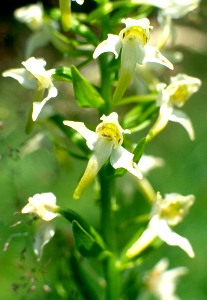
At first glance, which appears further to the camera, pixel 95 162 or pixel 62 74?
pixel 62 74

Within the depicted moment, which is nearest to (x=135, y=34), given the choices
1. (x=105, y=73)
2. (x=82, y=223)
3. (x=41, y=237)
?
(x=105, y=73)

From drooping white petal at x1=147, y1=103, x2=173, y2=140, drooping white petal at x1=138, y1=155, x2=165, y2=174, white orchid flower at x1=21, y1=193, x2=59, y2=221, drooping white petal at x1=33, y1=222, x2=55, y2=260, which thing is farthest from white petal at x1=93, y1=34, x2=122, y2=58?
drooping white petal at x1=138, y1=155, x2=165, y2=174

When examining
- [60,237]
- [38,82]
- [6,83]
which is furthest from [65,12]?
[6,83]

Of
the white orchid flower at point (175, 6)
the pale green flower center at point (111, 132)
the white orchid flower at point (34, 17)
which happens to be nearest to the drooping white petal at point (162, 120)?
the pale green flower center at point (111, 132)

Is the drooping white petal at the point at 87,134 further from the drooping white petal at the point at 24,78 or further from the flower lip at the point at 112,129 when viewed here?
the drooping white petal at the point at 24,78

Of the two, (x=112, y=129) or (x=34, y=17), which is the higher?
(x=34, y=17)

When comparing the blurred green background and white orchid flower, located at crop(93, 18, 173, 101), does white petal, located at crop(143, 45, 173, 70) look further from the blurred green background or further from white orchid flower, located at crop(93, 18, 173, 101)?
the blurred green background

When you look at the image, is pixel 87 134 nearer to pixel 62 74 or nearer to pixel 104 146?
pixel 104 146

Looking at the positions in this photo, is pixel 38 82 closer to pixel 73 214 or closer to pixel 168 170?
pixel 73 214
